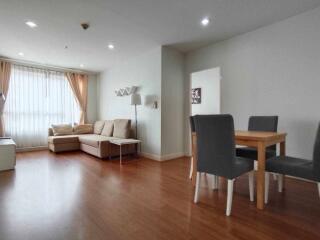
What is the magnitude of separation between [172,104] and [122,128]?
4.62 ft

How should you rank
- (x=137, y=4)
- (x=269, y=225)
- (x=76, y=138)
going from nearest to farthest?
(x=269, y=225) → (x=137, y=4) → (x=76, y=138)

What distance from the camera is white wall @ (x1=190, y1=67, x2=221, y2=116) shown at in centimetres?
411

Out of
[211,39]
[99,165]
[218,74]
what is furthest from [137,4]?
[99,165]

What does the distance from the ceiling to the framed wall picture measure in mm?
995

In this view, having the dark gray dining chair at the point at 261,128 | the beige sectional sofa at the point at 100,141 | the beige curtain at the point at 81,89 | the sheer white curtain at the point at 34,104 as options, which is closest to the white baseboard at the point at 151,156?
the beige sectional sofa at the point at 100,141

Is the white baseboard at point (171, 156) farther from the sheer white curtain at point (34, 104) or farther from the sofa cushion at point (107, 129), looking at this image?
the sheer white curtain at point (34, 104)

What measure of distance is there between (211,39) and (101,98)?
4.25 m

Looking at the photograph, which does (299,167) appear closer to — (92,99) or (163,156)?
(163,156)

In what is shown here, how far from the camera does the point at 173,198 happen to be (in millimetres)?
2307

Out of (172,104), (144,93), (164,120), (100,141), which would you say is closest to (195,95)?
(172,104)

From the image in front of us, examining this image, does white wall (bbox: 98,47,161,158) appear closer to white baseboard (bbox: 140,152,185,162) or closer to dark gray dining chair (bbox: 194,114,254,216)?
white baseboard (bbox: 140,152,185,162)

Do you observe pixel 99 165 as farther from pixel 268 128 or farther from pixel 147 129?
pixel 268 128

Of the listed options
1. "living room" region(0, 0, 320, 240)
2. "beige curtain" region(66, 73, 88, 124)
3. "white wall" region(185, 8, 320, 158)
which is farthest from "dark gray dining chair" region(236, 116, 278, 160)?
"beige curtain" region(66, 73, 88, 124)

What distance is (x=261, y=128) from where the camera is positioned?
2941 mm
